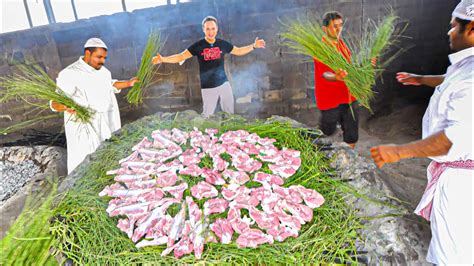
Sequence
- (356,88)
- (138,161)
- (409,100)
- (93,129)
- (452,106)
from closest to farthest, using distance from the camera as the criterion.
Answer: (452,106), (138,161), (356,88), (93,129), (409,100)

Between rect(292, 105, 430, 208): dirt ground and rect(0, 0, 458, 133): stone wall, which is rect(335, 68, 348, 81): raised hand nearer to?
rect(292, 105, 430, 208): dirt ground

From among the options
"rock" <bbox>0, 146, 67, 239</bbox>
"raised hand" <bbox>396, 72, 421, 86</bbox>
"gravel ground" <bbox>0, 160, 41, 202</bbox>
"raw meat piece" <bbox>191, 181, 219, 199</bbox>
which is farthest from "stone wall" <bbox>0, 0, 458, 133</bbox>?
"raw meat piece" <bbox>191, 181, 219, 199</bbox>

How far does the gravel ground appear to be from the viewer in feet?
11.5

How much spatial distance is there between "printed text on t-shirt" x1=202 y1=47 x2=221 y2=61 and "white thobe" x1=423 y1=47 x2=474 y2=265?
8.22 ft

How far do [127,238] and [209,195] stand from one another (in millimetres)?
425

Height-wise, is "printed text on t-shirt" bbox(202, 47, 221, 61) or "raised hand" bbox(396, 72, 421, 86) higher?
"printed text on t-shirt" bbox(202, 47, 221, 61)

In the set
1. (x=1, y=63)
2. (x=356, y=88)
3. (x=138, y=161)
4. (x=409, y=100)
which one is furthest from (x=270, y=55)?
(x=1, y=63)

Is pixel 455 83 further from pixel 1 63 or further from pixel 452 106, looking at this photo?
pixel 1 63

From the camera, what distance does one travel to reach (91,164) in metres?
1.98

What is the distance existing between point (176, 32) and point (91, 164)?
291 centimetres

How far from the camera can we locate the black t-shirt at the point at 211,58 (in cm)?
351

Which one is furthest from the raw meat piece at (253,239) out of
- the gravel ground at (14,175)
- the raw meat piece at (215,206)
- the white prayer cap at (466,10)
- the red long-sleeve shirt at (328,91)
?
the gravel ground at (14,175)

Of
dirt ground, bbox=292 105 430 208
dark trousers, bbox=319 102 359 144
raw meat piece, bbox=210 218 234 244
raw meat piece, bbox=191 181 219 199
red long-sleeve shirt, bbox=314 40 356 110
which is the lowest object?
dirt ground, bbox=292 105 430 208

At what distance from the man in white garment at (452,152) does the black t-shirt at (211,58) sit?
98.3 inches
